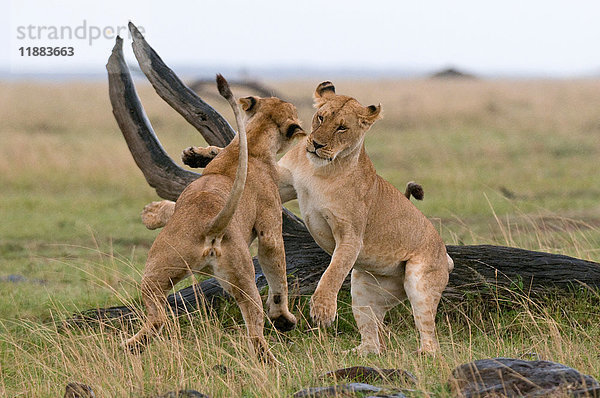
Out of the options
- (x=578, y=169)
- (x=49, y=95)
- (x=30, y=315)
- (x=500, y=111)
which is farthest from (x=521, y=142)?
(x=49, y=95)

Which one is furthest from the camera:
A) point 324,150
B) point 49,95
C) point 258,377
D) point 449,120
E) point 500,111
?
point 49,95

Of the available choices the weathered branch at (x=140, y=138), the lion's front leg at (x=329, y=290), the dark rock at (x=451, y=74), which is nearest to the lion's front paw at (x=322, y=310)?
the lion's front leg at (x=329, y=290)

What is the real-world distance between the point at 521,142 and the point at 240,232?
57.3 ft

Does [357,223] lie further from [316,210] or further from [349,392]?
[349,392]

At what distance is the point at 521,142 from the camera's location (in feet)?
69.8

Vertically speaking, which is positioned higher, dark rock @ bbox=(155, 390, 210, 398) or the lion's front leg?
the lion's front leg

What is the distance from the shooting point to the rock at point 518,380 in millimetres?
3703

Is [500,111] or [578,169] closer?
[578,169]

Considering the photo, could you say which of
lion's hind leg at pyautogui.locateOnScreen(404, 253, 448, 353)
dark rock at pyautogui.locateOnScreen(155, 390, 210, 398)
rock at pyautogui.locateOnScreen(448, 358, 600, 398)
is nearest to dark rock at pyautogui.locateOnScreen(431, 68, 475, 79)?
lion's hind leg at pyautogui.locateOnScreen(404, 253, 448, 353)

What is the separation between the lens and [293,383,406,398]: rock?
3.82m

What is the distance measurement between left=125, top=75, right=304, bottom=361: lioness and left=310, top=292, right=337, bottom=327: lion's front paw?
0.56 ft

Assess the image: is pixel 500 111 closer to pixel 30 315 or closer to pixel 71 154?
pixel 71 154

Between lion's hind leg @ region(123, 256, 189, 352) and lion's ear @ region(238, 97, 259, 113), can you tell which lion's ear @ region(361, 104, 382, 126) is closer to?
lion's ear @ region(238, 97, 259, 113)

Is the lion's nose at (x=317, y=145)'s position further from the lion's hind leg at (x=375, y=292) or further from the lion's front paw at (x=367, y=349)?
the lion's front paw at (x=367, y=349)
